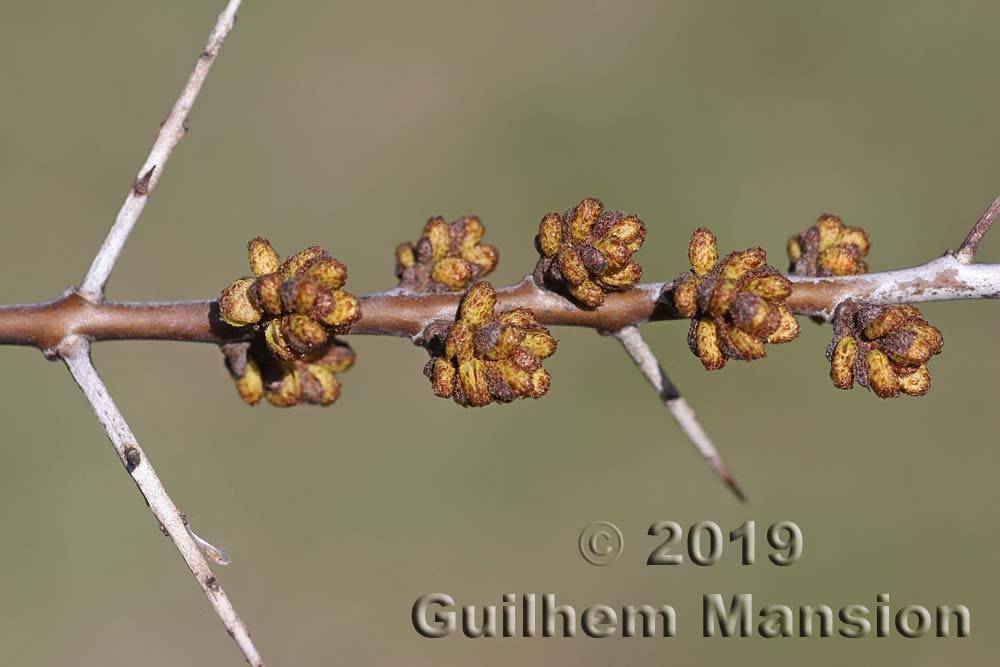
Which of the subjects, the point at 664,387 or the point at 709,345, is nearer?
the point at 709,345

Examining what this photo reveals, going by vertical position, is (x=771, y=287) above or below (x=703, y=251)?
below

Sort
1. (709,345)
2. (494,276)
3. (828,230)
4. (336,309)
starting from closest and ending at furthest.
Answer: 1. (336,309)
2. (709,345)
3. (828,230)
4. (494,276)

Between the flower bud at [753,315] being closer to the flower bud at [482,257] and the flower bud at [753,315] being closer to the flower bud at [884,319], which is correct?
the flower bud at [884,319]

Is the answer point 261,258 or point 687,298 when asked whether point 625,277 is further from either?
point 261,258

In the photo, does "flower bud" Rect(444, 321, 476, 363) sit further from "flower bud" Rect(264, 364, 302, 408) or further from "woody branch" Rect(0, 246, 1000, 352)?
"flower bud" Rect(264, 364, 302, 408)

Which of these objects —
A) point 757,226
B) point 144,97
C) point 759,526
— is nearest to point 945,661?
point 759,526

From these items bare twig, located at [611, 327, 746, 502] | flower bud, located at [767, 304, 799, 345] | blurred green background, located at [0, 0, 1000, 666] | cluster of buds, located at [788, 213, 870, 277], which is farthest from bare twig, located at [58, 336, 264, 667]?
blurred green background, located at [0, 0, 1000, 666]

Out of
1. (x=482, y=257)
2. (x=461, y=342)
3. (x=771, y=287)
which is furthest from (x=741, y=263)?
(x=482, y=257)
